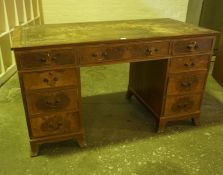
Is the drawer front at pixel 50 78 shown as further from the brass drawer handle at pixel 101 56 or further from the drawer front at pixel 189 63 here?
the drawer front at pixel 189 63

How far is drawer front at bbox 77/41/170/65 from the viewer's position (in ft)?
4.86

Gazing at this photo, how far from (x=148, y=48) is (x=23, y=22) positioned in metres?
2.09

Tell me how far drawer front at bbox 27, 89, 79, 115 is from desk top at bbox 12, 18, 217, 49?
0.32 meters

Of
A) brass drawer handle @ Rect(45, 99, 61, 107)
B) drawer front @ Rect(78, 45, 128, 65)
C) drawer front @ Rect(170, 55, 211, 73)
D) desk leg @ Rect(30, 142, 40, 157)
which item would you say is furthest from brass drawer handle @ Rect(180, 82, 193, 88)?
desk leg @ Rect(30, 142, 40, 157)

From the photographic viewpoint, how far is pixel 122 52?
1.54 meters

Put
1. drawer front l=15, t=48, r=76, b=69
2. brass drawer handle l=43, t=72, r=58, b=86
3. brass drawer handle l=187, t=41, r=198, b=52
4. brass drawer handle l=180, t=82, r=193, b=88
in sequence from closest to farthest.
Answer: drawer front l=15, t=48, r=76, b=69
brass drawer handle l=43, t=72, r=58, b=86
brass drawer handle l=187, t=41, r=198, b=52
brass drawer handle l=180, t=82, r=193, b=88

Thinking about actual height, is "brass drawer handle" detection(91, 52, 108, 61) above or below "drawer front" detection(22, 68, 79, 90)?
above

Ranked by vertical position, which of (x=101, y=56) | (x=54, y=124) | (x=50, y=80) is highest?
(x=101, y=56)

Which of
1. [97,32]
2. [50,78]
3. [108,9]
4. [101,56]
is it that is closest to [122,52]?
[101,56]

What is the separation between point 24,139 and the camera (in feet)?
6.02

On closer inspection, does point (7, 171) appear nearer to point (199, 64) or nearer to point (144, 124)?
point (144, 124)

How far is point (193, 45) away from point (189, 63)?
0.44 ft

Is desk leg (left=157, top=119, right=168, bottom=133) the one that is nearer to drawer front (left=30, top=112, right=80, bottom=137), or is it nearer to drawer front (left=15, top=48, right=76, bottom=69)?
drawer front (left=30, top=112, right=80, bottom=137)

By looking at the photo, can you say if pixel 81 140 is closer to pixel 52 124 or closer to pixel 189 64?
pixel 52 124
